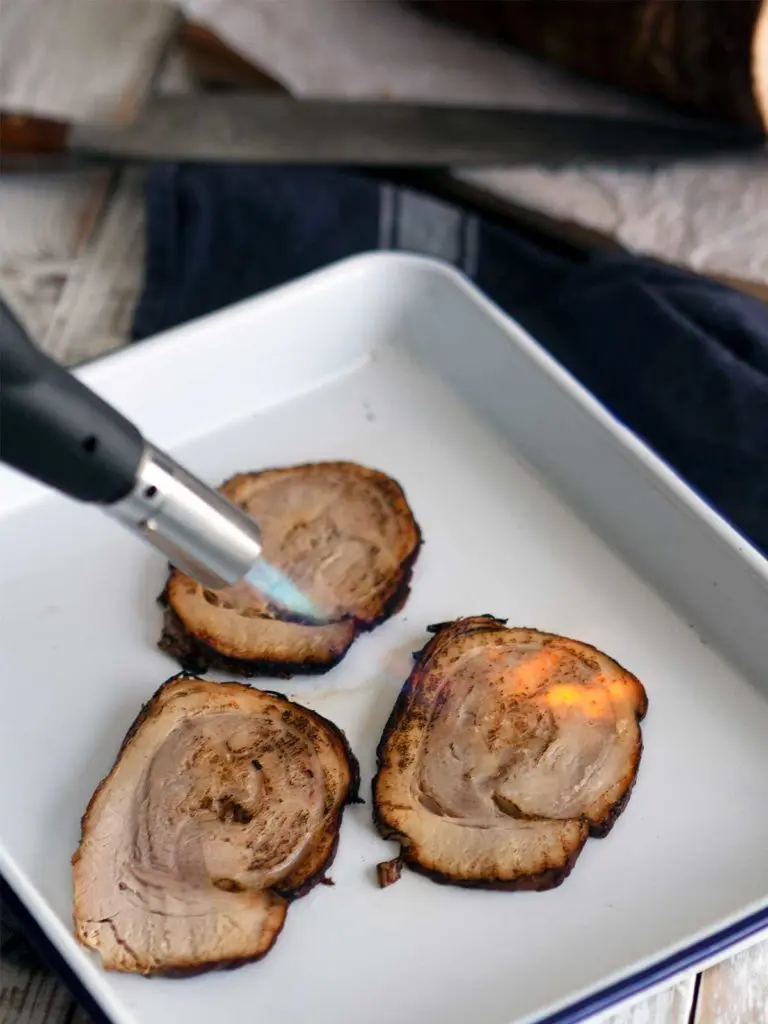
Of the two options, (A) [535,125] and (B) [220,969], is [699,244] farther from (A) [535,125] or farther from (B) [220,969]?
(B) [220,969]

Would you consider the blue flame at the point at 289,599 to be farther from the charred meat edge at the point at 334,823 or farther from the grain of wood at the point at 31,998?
the grain of wood at the point at 31,998

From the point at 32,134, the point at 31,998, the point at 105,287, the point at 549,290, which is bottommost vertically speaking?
the point at 31,998

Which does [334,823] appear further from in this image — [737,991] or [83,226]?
[83,226]

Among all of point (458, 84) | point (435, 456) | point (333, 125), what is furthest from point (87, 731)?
point (458, 84)

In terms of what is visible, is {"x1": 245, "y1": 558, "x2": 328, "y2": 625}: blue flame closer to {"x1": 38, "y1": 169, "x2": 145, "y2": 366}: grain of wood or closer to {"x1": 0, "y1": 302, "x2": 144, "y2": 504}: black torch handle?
{"x1": 0, "y1": 302, "x2": 144, "y2": 504}: black torch handle

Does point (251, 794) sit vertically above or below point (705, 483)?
below

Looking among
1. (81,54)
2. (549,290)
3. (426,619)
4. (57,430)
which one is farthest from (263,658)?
(81,54)

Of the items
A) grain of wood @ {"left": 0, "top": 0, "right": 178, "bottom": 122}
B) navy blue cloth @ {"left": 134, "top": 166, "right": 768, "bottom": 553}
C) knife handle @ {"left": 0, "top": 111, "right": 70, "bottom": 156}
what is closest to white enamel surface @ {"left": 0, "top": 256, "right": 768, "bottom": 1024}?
navy blue cloth @ {"left": 134, "top": 166, "right": 768, "bottom": 553}
